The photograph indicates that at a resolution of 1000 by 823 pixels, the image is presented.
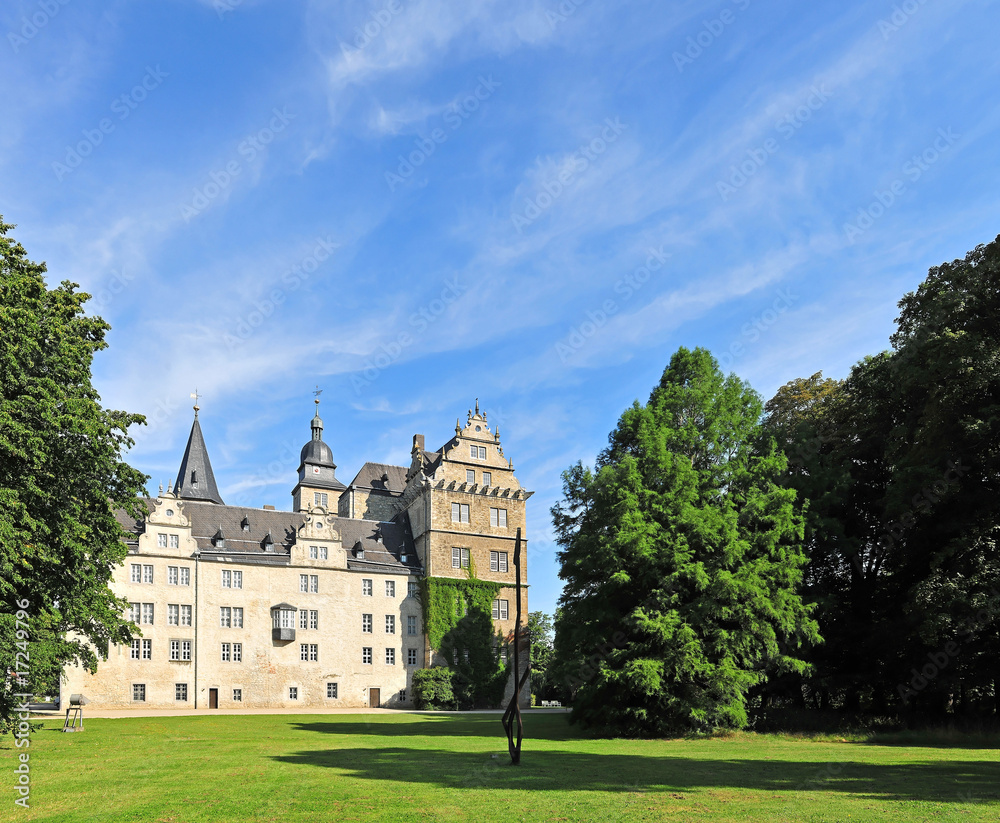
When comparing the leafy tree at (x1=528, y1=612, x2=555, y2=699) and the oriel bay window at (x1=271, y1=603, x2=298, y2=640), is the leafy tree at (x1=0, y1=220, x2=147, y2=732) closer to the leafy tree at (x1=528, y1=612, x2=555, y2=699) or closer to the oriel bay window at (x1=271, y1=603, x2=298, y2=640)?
the oriel bay window at (x1=271, y1=603, x2=298, y2=640)

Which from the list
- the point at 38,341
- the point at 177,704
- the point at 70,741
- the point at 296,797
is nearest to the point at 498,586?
the point at 177,704

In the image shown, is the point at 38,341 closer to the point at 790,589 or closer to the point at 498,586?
the point at 790,589

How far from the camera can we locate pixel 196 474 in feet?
208

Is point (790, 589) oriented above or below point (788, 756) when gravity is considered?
above

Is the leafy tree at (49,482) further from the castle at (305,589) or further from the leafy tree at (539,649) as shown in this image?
the leafy tree at (539,649)

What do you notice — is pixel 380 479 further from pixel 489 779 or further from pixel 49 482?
pixel 489 779

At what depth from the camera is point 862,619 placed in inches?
1283

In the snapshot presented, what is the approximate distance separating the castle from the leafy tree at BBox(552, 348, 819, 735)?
971 inches

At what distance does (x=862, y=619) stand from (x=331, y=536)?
33.6 m

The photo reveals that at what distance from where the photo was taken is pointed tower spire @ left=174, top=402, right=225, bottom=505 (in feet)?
205

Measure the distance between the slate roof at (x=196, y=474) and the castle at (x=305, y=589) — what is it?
0.18m

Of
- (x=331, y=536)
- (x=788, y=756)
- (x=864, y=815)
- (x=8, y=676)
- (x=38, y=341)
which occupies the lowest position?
(x=788, y=756)

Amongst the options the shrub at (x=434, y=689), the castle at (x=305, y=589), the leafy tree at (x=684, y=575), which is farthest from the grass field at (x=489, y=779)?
the shrub at (x=434, y=689)

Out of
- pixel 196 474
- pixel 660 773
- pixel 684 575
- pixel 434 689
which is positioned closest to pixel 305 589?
pixel 434 689
